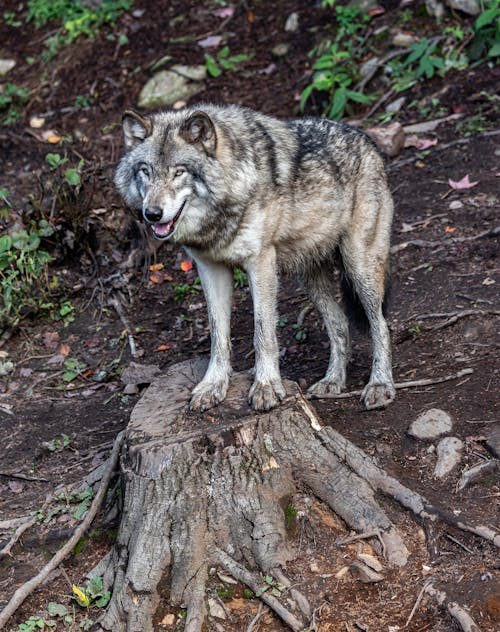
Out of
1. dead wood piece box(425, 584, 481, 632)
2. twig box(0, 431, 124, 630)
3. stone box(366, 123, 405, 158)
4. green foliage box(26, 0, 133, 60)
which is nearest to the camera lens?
dead wood piece box(425, 584, 481, 632)

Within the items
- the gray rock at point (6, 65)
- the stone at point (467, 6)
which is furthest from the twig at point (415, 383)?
the gray rock at point (6, 65)

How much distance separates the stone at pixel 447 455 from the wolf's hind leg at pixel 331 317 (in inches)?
59.9

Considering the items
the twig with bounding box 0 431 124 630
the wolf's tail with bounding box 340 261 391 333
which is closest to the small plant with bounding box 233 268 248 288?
the wolf's tail with bounding box 340 261 391 333

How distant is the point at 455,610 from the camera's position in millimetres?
4023

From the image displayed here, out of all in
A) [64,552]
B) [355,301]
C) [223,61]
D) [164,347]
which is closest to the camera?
[64,552]

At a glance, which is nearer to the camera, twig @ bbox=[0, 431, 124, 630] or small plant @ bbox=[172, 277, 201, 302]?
twig @ bbox=[0, 431, 124, 630]

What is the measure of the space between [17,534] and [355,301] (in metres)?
2.94

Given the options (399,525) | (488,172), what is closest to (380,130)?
(488,172)

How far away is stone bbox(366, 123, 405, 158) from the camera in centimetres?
923

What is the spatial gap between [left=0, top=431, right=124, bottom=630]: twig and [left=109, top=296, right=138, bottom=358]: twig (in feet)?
8.51

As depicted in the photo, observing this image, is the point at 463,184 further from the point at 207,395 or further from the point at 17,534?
the point at 17,534

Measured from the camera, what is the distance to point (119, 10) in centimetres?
1275

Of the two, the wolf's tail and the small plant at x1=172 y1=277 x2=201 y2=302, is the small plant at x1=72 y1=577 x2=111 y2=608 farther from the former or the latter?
the small plant at x1=172 y1=277 x2=201 y2=302

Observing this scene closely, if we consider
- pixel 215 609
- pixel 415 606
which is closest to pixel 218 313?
pixel 215 609
